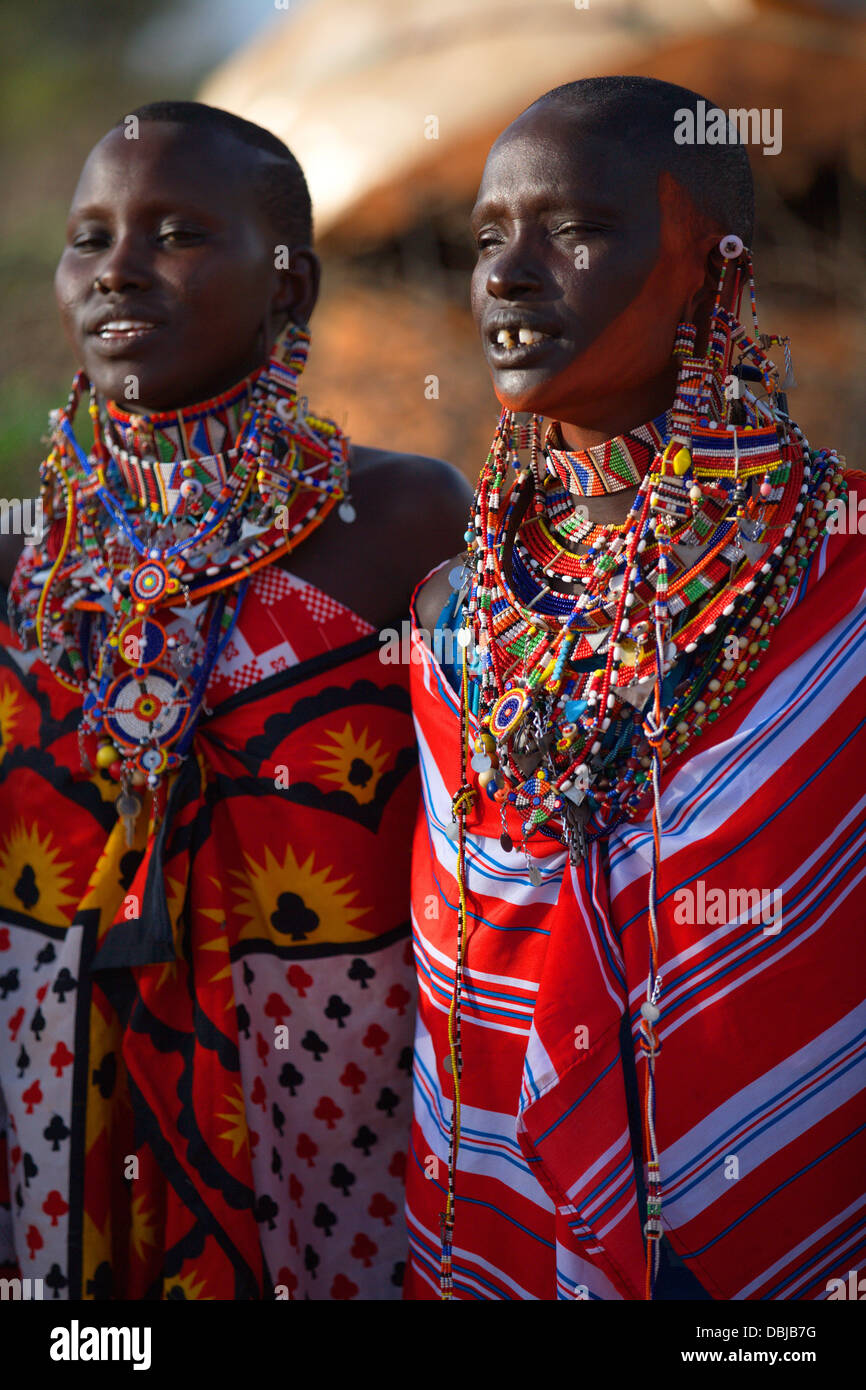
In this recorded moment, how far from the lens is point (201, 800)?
2.03 metres

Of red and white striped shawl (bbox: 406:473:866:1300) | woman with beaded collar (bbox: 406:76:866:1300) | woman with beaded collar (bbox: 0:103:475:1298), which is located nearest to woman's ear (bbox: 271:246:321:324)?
woman with beaded collar (bbox: 0:103:475:1298)

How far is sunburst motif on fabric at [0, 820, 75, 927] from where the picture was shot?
2096 mm

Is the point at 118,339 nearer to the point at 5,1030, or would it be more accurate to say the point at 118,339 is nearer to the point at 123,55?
the point at 5,1030

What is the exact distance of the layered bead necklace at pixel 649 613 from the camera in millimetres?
1574

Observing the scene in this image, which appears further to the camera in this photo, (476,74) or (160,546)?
(476,74)

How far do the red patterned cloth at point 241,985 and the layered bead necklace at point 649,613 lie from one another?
331mm

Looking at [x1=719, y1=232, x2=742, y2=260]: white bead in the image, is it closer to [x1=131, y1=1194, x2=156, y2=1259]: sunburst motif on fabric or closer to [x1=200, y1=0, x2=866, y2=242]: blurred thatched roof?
[x1=131, y1=1194, x2=156, y2=1259]: sunburst motif on fabric

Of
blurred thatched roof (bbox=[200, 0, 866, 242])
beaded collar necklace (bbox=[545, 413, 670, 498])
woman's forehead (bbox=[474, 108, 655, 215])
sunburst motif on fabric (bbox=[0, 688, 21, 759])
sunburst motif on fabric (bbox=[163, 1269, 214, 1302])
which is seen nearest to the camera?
woman's forehead (bbox=[474, 108, 655, 215])

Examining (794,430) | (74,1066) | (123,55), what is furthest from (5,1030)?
(123,55)

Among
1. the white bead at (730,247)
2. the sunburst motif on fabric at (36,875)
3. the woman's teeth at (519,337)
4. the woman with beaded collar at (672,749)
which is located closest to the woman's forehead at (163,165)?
the woman with beaded collar at (672,749)

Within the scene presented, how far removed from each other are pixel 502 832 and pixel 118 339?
37.2 inches

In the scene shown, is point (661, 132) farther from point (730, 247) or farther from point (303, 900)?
point (303, 900)

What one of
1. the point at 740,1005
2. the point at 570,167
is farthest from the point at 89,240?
the point at 740,1005

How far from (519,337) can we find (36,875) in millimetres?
1142
